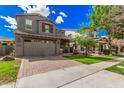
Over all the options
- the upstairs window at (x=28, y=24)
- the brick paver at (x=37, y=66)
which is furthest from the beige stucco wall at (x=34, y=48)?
the brick paver at (x=37, y=66)

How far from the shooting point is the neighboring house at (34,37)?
44.6 feet

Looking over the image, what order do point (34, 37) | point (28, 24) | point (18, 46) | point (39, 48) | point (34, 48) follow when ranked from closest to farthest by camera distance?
1. point (18, 46)
2. point (34, 48)
3. point (34, 37)
4. point (39, 48)
5. point (28, 24)

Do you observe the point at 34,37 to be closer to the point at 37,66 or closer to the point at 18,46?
the point at 18,46

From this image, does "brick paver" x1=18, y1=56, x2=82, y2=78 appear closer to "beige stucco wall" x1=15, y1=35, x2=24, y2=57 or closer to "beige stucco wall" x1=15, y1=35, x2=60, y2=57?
"beige stucco wall" x1=15, y1=35, x2=24, y2=57

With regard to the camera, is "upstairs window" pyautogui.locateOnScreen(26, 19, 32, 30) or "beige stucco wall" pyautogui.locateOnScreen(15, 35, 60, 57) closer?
"beige stucco wall" pyautogui.locateOnScreen(15, 35, 60, 57)

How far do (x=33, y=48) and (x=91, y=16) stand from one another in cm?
1353

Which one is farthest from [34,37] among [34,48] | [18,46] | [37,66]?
[37,66]

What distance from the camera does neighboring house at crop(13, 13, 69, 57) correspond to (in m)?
13.6

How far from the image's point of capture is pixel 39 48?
1514 cm

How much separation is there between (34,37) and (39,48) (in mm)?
1447

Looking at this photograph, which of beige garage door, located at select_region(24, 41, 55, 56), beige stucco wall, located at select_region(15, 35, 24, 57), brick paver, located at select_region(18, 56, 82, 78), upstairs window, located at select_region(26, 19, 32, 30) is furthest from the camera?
upstairs window, located at select_region(26, 19, 32, 30)

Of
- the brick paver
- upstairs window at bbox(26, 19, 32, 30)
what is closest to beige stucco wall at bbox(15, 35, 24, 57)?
upstairs window at bbox(26, 19, 32, 30)

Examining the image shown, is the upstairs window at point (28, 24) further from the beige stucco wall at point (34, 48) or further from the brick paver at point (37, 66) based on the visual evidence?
the brick paver at point (37, 66)

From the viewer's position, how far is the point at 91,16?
23.1m
